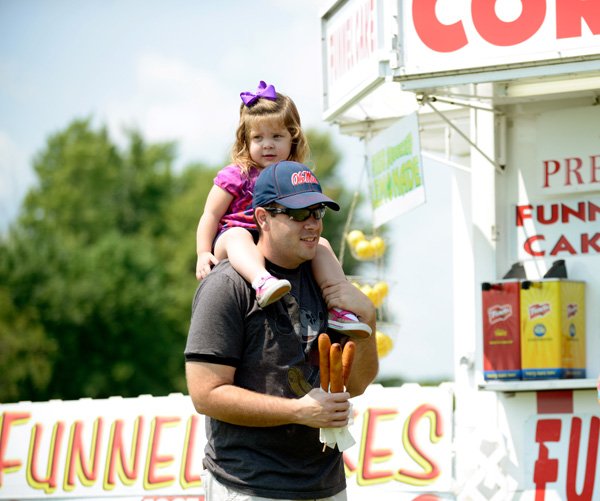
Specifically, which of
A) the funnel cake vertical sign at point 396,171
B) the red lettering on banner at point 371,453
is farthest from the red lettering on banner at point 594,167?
the red lettering on banner at point 371,453

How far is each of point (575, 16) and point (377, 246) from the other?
3.64 meters

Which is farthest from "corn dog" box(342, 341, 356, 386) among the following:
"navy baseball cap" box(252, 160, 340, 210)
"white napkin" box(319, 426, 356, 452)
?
"navy baseball cap" box(252, 160, 340, 210)

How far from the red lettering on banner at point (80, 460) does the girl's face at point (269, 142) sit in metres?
3.22

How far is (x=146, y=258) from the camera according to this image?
4441cm

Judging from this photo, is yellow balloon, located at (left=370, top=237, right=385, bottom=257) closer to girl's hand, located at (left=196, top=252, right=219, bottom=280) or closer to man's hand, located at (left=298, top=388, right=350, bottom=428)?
girl's hand, located at (left=196, top=252, right=219, bottom=280)

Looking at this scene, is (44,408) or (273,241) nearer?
(273,241)

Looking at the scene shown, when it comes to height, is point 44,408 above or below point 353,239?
below

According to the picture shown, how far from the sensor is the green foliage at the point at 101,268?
37844 mm

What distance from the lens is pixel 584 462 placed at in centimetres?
723

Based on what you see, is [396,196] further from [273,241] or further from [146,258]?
[146,258]

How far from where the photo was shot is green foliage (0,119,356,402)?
124 ft

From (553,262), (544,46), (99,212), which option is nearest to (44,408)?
(553,262)

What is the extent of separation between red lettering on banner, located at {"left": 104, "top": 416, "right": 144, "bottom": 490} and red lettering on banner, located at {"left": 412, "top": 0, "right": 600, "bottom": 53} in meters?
3.03

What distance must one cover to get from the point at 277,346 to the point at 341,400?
0.31 metres
